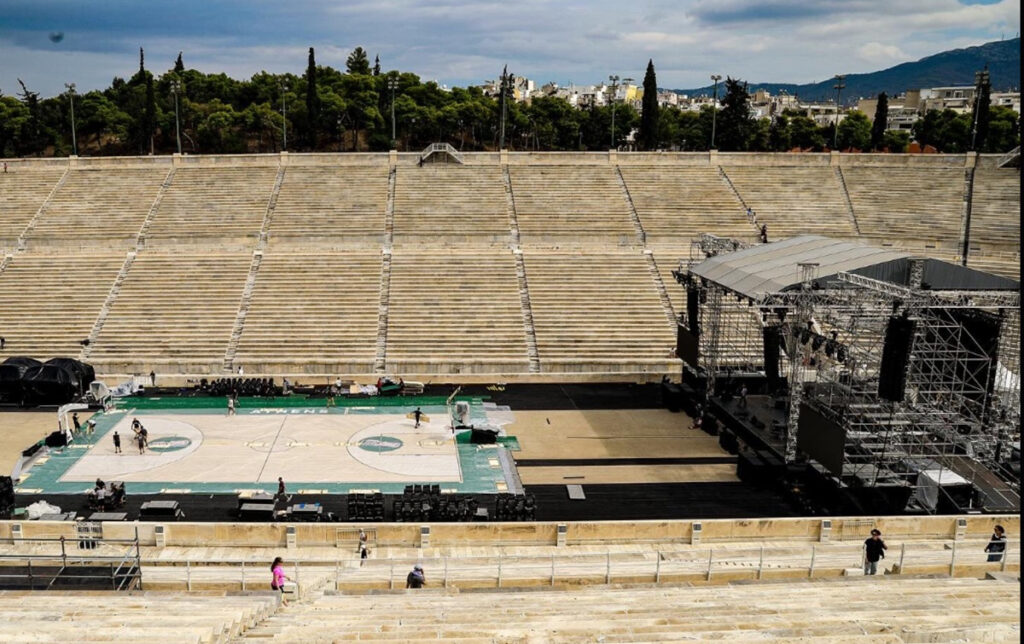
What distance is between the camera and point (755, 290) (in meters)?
25.8

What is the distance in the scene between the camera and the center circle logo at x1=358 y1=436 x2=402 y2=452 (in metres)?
26.5

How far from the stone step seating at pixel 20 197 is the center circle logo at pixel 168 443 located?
23346mm

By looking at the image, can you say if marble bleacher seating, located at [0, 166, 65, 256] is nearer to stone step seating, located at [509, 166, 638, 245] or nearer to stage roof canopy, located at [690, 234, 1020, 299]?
stone step seating, located at [509, 166, 638, 245]

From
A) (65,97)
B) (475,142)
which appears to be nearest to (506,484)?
(475,142)

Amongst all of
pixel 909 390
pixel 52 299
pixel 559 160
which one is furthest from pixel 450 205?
pixel 909 390

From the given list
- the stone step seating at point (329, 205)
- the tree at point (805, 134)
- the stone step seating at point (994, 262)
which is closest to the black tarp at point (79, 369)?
the stone step seating at point (329, 205)

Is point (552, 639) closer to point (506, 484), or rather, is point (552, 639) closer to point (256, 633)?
point (256, 633)

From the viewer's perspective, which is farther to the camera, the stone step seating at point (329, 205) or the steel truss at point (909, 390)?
the stone step seating at point (329, 205)

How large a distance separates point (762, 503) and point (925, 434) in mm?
4743

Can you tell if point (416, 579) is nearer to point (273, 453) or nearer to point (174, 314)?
point (273, 453)

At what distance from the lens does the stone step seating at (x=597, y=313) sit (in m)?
36.1

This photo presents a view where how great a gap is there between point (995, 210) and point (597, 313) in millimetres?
25248

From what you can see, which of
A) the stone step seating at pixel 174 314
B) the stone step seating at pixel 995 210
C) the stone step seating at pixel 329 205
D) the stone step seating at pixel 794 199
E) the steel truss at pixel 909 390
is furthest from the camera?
the stone step seating at pixel 794 199

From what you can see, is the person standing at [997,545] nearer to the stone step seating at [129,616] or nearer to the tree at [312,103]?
the stone step seating at [129,616]
